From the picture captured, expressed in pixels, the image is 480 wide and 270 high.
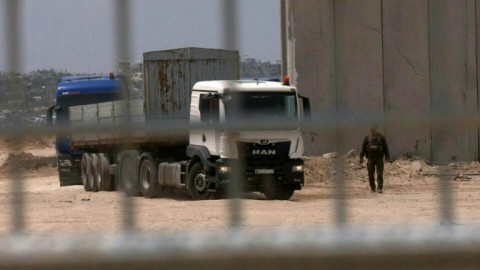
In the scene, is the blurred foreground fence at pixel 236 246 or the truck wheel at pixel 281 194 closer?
the blurred foreground fence at pixel 236 246

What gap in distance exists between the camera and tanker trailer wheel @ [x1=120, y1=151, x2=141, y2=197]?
106 inches

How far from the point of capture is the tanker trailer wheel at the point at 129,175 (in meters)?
2.69

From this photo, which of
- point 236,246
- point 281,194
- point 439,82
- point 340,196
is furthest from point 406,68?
point 281,194

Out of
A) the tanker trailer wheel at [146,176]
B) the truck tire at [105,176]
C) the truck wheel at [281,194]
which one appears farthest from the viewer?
the truck tire at [105,176]

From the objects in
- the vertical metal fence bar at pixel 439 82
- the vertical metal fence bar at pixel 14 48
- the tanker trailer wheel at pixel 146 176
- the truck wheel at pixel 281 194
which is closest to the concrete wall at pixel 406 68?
the vertical metal fence bar at pixel 439 82

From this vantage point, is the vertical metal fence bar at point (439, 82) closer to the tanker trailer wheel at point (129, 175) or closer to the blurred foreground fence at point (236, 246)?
the blurred foreground fence at point (236, 246)

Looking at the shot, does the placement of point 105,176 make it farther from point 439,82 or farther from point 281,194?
point 439,82

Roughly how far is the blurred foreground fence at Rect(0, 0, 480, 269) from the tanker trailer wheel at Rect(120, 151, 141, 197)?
0.07 metres

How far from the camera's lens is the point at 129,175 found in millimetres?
2758

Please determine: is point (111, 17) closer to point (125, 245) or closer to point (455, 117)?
point (125, 245)

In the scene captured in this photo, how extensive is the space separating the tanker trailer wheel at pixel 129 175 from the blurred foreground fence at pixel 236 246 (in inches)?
2.7

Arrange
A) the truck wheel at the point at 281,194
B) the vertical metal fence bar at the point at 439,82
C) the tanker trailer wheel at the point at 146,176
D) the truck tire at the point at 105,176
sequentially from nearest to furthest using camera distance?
the tanker trailer wheel at the point at 146,176
the vertical metal fence bar at the point at 439,82
the truck wheel at the point at 281,194
the truck tire at the point at 105,176

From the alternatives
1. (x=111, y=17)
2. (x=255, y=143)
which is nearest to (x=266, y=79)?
(x=255, y=143)

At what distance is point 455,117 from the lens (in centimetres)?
263
